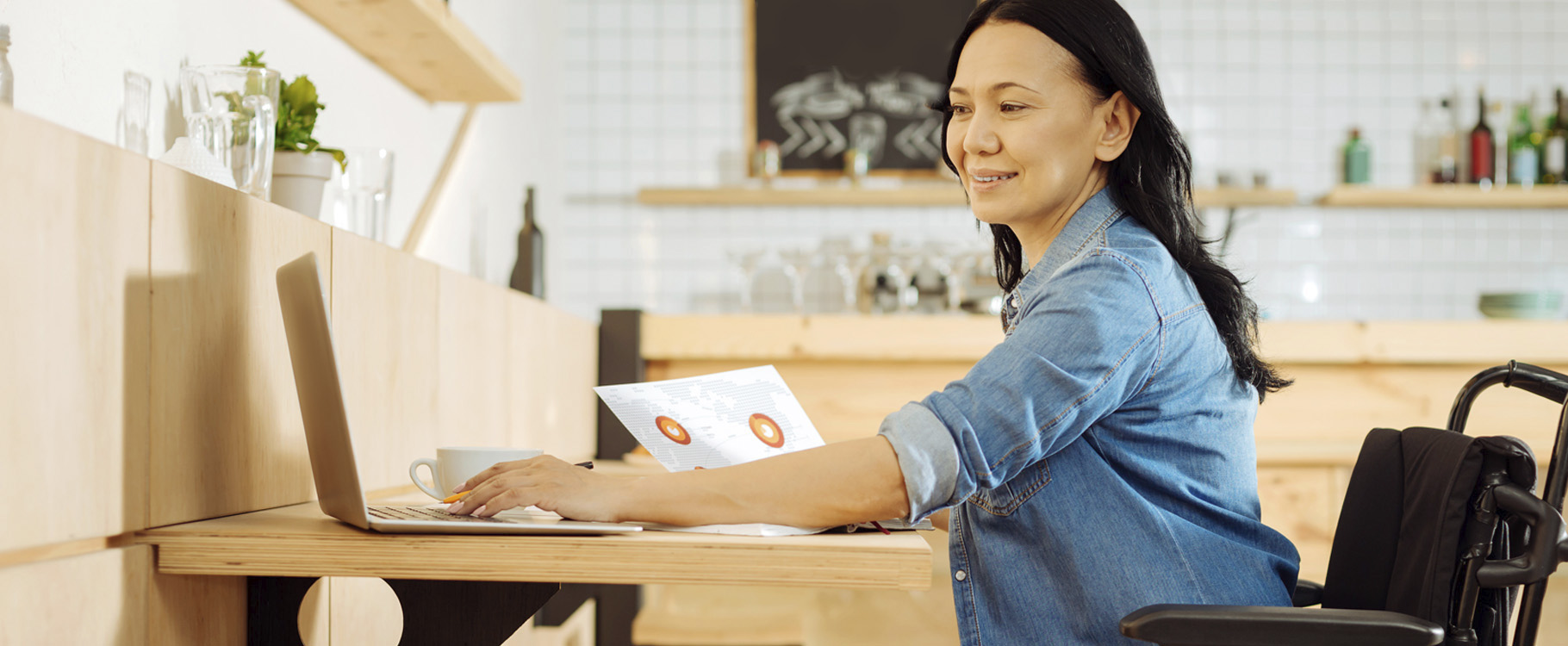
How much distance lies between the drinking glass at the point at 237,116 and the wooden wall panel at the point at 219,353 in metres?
0.11

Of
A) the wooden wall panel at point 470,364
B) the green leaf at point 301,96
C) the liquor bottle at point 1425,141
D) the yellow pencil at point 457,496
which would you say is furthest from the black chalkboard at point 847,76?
the yellow pencil at point 457,496

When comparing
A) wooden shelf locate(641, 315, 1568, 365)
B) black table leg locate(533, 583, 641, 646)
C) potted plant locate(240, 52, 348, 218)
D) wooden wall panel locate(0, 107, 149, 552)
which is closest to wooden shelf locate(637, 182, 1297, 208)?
wooden shelf locate(641, 315, 1568, 365)

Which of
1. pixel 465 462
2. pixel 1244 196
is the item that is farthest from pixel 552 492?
pixel 1244 196

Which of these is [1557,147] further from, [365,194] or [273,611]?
[273,611]

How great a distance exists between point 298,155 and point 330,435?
529 millimetres

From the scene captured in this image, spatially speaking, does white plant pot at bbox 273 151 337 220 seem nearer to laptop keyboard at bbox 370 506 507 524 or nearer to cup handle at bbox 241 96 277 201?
cup handle at bbox 241 96 277 201

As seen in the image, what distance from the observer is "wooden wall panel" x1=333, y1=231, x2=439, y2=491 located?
117cm

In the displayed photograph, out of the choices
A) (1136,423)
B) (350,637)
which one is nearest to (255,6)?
(350,637)

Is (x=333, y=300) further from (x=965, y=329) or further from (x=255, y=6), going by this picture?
(x=965, y=329)

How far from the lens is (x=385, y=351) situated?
1.28 metres

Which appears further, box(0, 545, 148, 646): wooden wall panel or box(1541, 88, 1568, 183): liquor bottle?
box(1541, 88, 1568, 183): liquor bottle

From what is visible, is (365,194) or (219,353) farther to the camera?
(365,194)

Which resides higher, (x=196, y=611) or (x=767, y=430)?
(x=767, y=430)

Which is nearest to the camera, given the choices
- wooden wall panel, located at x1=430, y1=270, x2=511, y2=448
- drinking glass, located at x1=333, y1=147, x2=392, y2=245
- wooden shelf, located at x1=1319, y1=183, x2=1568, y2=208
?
drinking glass, located at x1=333, y1=147, x2=392, y2=245
